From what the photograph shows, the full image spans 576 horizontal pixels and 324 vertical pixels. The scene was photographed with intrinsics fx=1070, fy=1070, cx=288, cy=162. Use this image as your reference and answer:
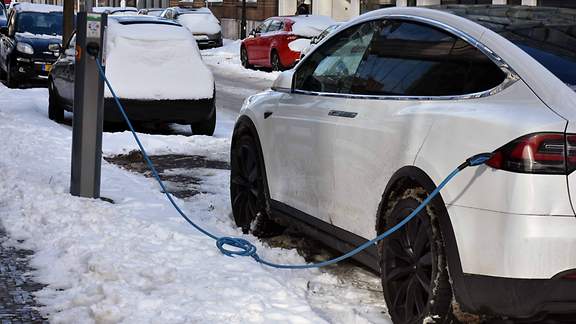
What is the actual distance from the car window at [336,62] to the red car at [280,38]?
23.1 metres

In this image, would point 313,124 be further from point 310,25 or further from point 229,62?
point 229,62

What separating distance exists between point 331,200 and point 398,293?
99 centimetres

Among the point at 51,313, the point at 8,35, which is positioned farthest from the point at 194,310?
the point at 8,35

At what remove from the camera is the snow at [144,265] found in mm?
5336

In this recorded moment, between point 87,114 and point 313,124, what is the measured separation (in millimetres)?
2608

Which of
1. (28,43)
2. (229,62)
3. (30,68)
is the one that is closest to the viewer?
(30,68)

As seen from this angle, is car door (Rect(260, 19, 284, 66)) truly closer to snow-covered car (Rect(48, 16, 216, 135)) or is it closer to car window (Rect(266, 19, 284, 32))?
car window (Rect(266, 19, 284, 32))

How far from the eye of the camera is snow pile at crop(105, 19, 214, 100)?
13711mm

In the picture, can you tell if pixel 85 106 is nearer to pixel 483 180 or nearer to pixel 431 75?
pixel 431 75

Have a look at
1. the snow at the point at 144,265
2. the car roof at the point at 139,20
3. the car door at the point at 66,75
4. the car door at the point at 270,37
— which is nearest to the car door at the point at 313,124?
the snow at the point at 144,265

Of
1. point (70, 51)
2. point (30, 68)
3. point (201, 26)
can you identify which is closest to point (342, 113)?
point (70, 51)

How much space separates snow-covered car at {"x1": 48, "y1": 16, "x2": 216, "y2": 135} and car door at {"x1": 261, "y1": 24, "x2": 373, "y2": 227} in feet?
22.4

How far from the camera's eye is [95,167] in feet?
27.2

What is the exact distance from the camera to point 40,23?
2370 cm
